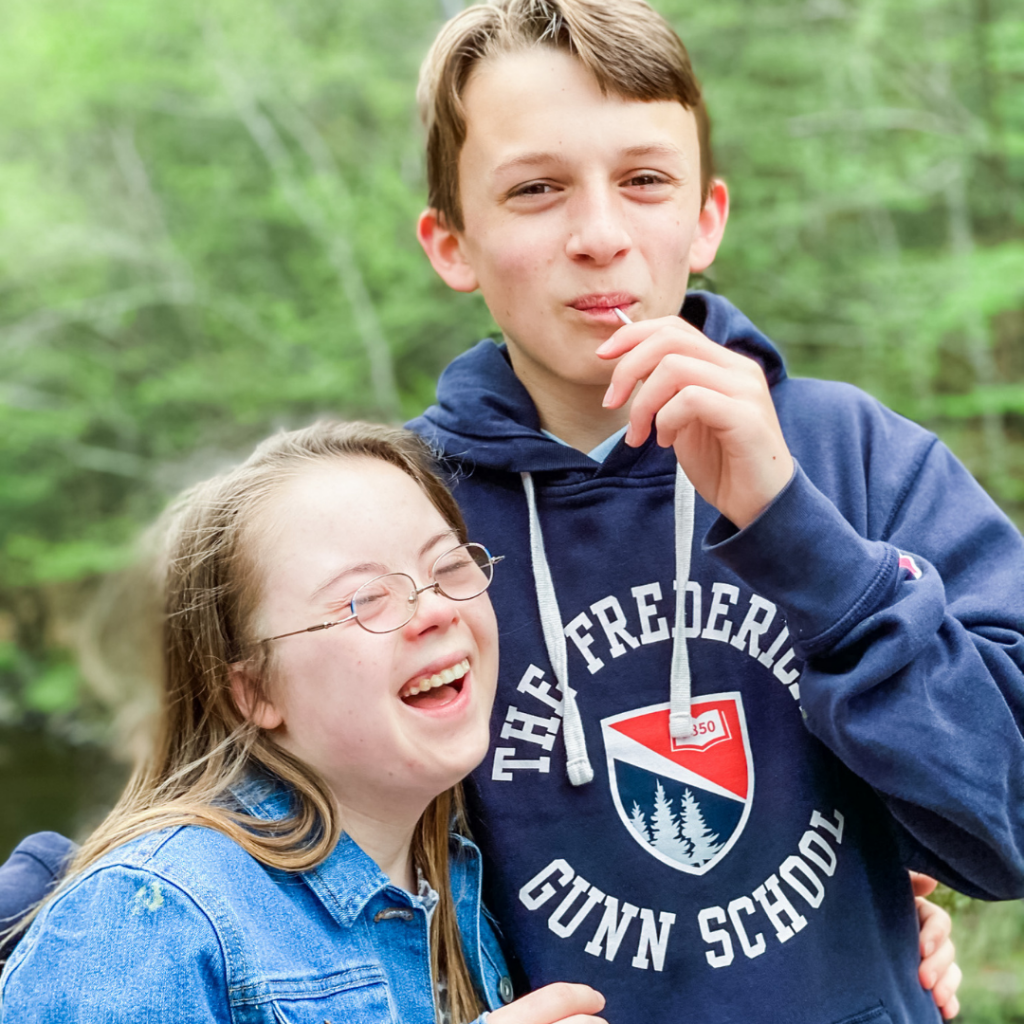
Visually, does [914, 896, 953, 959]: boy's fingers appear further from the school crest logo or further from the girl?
the girl

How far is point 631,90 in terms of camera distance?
55.0 inches

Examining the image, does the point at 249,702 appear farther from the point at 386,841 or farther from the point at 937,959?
the point at 937,959

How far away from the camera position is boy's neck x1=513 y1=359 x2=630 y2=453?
1.56 meters

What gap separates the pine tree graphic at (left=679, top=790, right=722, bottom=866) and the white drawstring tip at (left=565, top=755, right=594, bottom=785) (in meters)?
0.12

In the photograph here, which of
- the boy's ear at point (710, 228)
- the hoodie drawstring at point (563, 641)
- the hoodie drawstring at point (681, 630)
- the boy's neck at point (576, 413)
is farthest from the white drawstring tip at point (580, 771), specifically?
the boy's ear at point (710, 228)

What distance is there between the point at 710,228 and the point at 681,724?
753 mm

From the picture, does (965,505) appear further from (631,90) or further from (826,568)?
(631,90)

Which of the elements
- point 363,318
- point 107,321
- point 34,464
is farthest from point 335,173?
point 34,464

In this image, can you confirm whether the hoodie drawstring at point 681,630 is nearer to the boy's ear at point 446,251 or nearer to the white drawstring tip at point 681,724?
the white drawstring tip at point 681,724

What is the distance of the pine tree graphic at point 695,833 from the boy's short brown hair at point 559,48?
88cm

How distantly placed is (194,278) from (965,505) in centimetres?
1153

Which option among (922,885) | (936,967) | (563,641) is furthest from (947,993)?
(563,641)

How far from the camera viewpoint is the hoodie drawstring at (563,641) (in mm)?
1380

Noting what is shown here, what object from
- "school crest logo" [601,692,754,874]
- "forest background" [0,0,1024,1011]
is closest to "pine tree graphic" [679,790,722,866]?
"school crest logo" [601,692,754,874]
